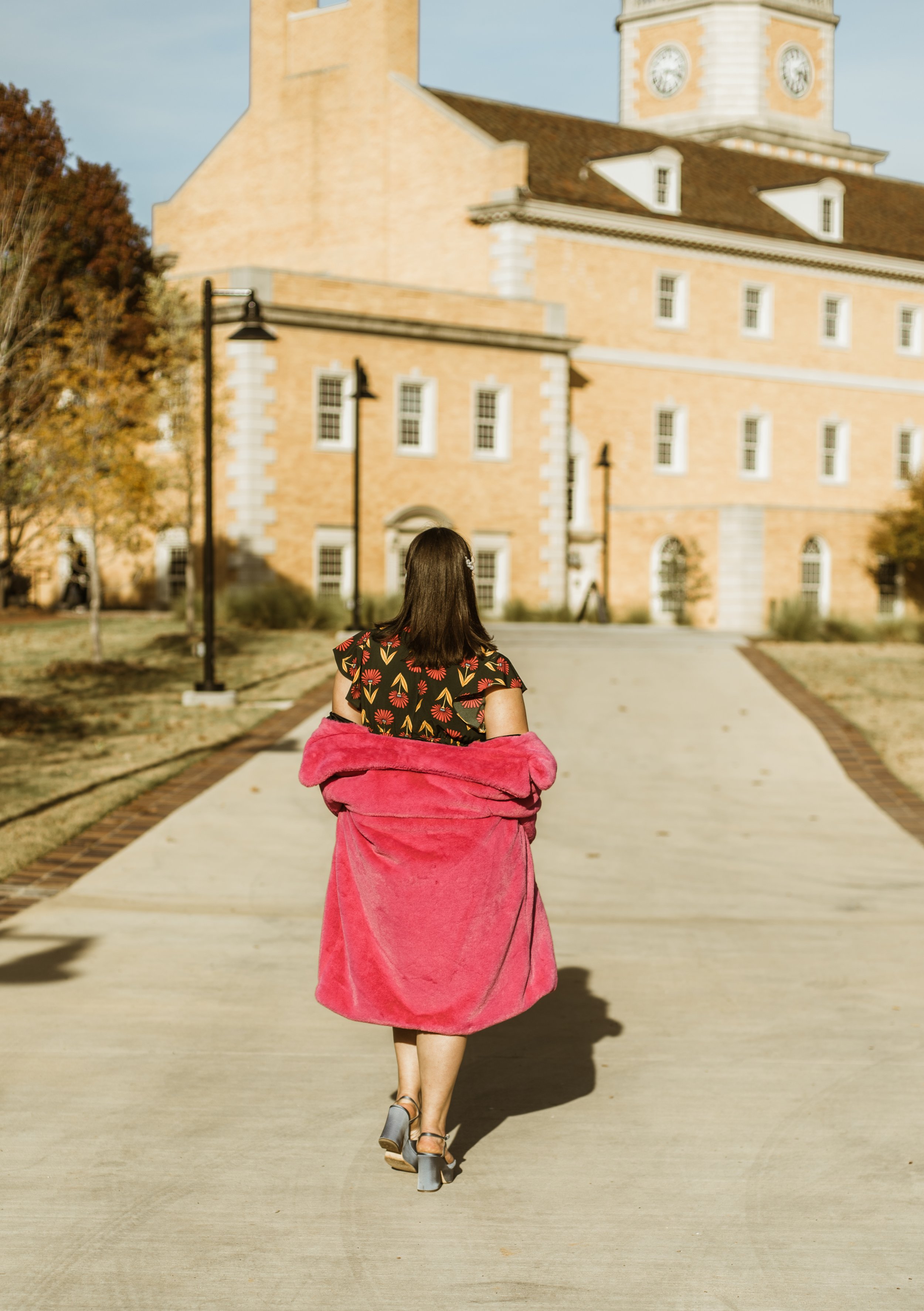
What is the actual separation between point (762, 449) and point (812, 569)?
6849 mm

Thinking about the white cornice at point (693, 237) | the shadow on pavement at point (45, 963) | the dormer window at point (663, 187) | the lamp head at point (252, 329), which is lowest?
the shadow on pavement at point (45, 963)

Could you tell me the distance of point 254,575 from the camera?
109 feet

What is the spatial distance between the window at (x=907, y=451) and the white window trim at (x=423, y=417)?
17.8 metres

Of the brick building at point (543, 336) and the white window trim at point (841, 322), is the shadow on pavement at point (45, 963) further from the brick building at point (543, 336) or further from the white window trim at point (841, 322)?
the white window trim at point (841, 322)

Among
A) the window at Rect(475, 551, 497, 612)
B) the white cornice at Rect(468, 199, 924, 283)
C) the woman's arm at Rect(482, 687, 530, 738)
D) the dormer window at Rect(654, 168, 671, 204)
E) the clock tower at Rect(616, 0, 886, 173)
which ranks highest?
the clock tower at Rect(616, 0, 886, 173)

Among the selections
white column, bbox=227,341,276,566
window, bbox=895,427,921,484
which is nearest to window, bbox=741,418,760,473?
window, bbox=895,427,921,484

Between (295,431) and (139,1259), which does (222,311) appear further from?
(139,1259)

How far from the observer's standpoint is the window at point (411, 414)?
114ft

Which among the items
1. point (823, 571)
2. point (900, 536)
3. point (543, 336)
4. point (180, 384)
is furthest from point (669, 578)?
point (180, 384)

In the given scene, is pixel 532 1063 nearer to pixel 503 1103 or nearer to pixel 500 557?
pixel 503 1103

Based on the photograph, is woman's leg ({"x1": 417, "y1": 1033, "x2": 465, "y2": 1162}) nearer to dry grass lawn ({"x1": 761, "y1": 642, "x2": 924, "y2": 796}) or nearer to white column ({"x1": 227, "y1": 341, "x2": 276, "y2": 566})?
dry grass lawn ({"x1": 761, "y1": 642, "x2": 924, "y2": 796})

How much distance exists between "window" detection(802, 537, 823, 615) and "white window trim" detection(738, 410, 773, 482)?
5.90m

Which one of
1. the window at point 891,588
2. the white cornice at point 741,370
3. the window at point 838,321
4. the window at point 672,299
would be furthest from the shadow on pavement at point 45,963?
the window at point 838,321

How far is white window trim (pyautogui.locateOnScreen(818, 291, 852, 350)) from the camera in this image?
44.8 meters
